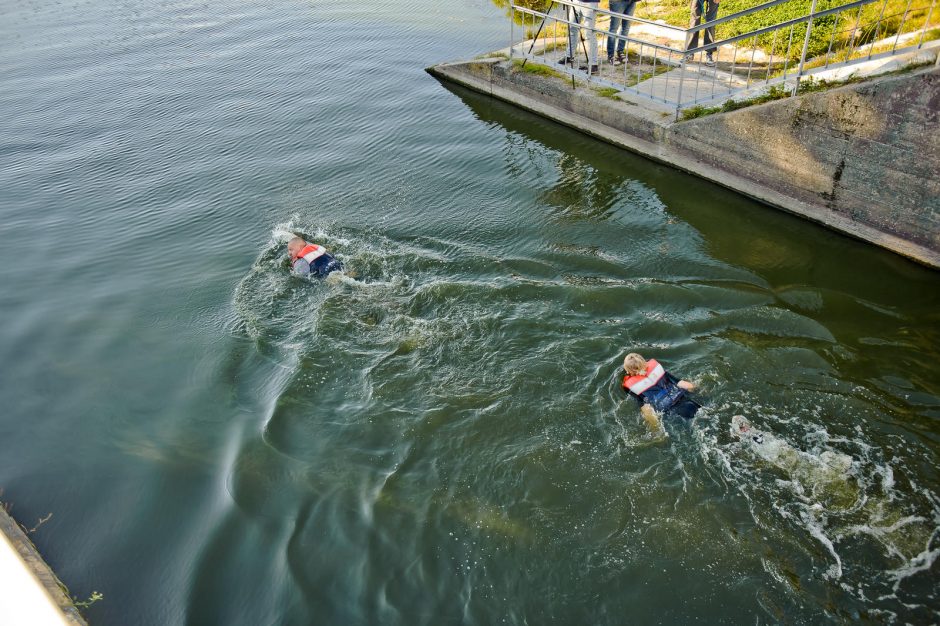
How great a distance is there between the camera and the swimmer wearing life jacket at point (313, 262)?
11180 mm

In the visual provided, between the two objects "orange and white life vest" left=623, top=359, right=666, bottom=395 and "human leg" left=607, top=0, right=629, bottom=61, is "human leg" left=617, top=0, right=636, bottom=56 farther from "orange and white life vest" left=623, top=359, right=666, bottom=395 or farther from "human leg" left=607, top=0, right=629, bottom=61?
"orange and white life vest" left=623, top=359, right=666, bottom=395

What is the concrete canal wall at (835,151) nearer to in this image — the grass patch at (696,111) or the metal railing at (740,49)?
the grass patch at (696,111)

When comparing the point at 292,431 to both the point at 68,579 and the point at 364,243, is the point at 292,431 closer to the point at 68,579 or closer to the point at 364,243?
the point at 68,579

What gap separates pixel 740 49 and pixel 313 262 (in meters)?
11.7

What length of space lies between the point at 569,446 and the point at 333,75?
16.0m

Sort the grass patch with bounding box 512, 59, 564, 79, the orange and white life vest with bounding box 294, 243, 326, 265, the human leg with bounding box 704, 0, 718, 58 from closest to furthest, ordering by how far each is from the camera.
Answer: the orange and white life vest with bounding box 294, 243, 326, 265, the human leg with bounding box 704, 0, 718, 58, the grass patch with bounding box 512, 59, 564, 79

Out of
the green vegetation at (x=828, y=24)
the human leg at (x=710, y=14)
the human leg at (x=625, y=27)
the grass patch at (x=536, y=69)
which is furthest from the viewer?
the grass patch at (x=536, y=69)

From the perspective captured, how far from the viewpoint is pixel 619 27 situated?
15578mm

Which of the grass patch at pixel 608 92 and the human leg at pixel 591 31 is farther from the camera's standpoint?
the grass patch at pixel 608 92

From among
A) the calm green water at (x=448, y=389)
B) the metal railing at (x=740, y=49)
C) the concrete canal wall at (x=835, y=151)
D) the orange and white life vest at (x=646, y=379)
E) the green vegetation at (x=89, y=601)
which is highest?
the metal railing at (x=740, y=49)

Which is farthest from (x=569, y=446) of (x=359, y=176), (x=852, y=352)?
(x=359, y=176)

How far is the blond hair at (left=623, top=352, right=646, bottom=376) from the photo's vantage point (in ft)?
28.2

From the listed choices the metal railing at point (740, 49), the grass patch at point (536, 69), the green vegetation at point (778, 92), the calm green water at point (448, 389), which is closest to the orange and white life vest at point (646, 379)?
the calm green water at point (448, 389)

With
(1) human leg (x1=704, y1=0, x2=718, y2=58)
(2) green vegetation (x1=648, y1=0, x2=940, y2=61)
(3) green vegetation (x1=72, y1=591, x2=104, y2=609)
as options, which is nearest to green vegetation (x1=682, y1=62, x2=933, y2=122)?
(2) green vegetation (x1=648, y1=0, x2=940, y2=61)
